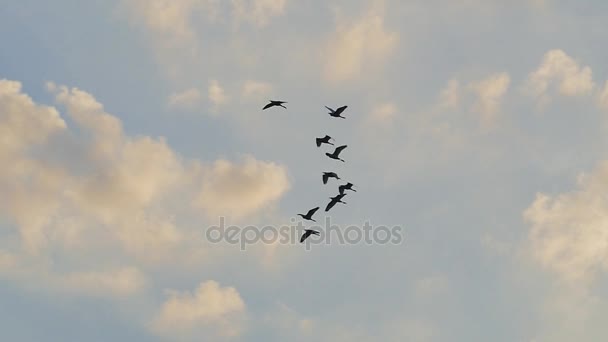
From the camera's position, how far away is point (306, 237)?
166375 millimetres

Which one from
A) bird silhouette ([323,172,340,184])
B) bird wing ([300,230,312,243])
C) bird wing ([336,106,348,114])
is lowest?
bird wing ([300,230,312,243])

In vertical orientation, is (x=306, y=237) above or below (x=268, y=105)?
below

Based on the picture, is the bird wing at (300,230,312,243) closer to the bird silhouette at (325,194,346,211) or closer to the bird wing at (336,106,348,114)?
the bird silhouette at (325,194,346,211)

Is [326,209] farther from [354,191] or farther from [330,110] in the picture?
[330,110]

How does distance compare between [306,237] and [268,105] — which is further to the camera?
[306,237]

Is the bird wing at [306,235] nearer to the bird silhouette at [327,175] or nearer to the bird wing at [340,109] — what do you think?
the bird silhouette at [327,175]

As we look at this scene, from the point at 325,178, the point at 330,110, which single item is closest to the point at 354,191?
the point at 325,178

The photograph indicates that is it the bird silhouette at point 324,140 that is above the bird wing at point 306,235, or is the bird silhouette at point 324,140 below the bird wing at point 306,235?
above

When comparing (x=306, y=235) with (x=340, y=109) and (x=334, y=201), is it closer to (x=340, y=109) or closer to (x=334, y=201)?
(x=334, y=201)

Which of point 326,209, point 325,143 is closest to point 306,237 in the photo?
point 326,209

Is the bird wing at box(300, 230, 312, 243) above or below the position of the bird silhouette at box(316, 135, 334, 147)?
below

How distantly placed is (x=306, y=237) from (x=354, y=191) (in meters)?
13.6

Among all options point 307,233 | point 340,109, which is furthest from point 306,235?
point 340,109

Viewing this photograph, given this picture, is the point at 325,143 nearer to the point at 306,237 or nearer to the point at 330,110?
the point at 330,110
